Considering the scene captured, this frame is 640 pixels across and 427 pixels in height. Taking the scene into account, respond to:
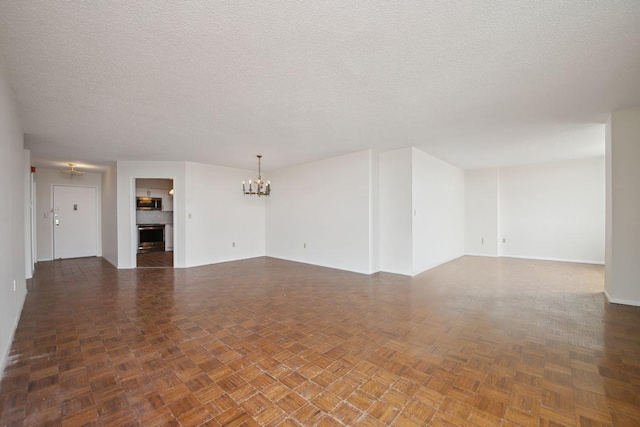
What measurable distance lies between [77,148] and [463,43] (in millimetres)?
5942

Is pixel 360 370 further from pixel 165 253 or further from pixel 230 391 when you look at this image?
pixel 165 253

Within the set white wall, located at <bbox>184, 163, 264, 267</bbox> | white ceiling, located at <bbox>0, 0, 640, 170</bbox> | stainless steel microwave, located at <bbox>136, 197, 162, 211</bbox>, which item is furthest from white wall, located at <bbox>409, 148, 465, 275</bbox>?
stainless steel microwave, located at <bbox>136, 197, 162, 211</bbox>

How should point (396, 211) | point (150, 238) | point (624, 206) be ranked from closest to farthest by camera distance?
point (624, 206) < point (396, 211) < point (150, 238)

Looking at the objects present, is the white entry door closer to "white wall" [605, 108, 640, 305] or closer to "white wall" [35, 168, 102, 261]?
"white wall" [35, 168, 102, 261]

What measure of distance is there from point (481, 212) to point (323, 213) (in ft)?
14.8

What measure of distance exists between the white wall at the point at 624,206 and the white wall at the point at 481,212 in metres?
3.96

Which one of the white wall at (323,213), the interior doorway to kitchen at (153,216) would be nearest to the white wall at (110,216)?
the interior doorway to kitchen at (153,216)

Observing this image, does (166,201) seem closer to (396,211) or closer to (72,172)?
(72,172)

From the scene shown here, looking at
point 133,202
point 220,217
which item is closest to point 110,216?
point 133,202

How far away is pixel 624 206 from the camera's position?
3350mm

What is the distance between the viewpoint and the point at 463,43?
1.91 metres

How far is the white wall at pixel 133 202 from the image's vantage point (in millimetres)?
5965

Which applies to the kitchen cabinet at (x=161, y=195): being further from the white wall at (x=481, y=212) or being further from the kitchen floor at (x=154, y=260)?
the white wall at (x=481, y=212)

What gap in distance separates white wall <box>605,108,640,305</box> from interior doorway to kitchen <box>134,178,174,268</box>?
9364mm
